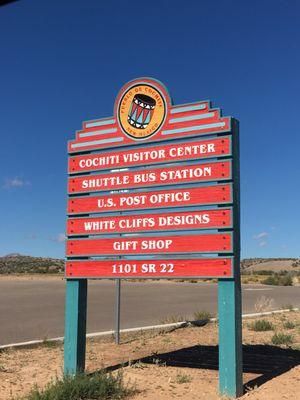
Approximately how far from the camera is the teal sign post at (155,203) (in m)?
7.44

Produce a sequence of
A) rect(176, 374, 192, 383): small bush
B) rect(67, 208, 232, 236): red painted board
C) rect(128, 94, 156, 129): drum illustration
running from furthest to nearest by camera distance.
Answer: rect(128, 94, 156, 129): drum illustration, rect(176, 374, 192, 383): small bush, rect(67, 208, 232, 236): red painted board

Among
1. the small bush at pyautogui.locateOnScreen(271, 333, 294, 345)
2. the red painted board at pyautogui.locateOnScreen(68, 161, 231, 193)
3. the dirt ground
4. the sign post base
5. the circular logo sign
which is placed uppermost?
the circular logo sign

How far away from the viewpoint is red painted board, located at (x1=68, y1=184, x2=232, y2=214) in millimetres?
7652

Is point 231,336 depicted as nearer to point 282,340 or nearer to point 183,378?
point 183,378

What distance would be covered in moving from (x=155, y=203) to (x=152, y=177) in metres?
0.40

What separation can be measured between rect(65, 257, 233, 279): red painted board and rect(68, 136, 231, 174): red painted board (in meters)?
1.44

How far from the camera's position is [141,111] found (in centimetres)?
863

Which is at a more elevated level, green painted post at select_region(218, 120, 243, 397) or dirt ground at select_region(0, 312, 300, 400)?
green painted post at select_region(218, 120, 243, 397)

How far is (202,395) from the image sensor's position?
7195 millimetres

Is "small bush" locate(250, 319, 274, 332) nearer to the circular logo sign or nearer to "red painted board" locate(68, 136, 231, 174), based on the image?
"red painted board" locate(68, 136, 231, 174)

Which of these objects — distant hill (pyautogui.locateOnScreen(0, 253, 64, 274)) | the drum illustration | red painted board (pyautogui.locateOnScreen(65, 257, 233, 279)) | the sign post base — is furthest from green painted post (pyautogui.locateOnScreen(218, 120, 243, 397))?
distant hill (pyautogui.locateOnScreen(0, 253, 64, 274))

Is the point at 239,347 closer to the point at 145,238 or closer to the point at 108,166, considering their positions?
the point at 145,238

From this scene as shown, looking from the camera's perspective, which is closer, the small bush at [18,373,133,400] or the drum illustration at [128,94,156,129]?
the small bush at [18,373,133,400]

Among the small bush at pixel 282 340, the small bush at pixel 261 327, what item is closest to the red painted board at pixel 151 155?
the small bush at pixel 282 340
